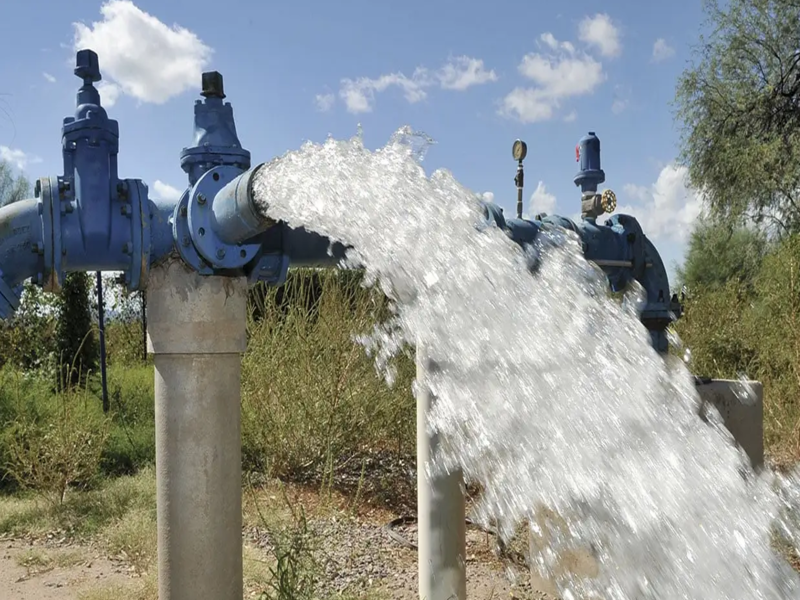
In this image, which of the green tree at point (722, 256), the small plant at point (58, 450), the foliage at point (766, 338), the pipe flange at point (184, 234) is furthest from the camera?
the green tree at point (722, 256)

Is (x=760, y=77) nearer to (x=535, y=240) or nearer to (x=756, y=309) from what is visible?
(x=756, y=309)

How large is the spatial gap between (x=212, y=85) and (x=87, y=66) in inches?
12.0

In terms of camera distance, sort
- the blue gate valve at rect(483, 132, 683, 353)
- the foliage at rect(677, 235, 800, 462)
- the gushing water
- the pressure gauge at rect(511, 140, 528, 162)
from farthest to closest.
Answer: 1. the pressure gauge at rect(511, 140, 528, 162)
2. the foliage at rect(677, 235, 800, 462)
3. the blue gate valve at rect(483, 132, 683, 353)
4. the gushing water

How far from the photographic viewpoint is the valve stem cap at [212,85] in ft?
5.96

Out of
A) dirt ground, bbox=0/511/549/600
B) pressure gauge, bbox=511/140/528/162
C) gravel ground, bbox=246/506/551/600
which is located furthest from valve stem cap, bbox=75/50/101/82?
pressure gauge, bbox=511/140/528/162

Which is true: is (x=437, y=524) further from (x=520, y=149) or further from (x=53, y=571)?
(x=520, y=149)

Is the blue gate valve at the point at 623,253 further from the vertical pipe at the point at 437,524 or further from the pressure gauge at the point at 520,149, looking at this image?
the pressure gauge at the point at 520,149

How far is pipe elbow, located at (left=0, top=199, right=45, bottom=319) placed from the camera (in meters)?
1.63

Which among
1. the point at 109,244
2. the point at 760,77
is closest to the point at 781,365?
the point at 109,244

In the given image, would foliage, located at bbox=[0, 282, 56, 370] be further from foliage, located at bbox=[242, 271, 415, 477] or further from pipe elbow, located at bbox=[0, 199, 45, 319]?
pipe elbow, located at bbox=[0, 199, 45, 319]

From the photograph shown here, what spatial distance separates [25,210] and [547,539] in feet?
6.56

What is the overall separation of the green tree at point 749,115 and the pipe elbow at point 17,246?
1153cm

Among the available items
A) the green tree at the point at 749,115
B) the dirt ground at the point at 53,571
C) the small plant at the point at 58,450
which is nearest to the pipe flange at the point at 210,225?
the dirt ground at the point at 53,571

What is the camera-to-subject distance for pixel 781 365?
6.18 m
